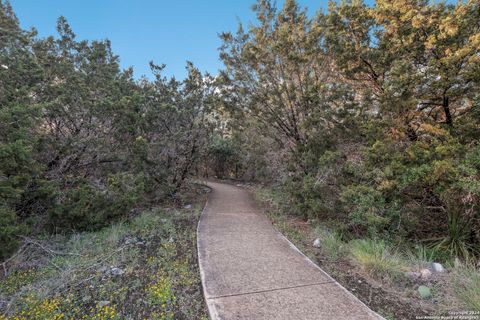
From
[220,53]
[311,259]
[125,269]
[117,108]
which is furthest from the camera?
[220,53]

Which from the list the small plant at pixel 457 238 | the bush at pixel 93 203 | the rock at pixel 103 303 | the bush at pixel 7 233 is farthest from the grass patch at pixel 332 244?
the bush at pixel 7 233

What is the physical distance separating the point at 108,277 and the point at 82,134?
4182 mm

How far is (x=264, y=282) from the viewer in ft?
9.96

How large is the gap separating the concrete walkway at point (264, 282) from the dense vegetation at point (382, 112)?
5.12 ft

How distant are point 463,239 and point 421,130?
222 centimetres

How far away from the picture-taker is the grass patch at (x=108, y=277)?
264 cm

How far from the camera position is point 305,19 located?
254 inches

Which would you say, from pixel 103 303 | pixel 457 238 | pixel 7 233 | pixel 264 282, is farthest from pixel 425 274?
pixel 7 233

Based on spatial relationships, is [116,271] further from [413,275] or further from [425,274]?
[425,274]

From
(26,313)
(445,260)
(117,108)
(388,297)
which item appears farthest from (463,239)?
(117,108)

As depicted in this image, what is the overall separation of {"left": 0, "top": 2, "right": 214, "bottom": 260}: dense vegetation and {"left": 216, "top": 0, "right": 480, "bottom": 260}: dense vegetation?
3.07 metres

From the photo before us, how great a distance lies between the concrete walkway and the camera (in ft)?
8.14

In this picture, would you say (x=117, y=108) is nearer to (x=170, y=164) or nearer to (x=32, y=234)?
(x=170, y=164)

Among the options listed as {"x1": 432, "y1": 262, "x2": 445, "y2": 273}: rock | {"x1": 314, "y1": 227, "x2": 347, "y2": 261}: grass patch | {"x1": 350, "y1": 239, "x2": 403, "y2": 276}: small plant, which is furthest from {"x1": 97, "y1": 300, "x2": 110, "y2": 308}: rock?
{"x1": 432, "y1": 262, "x2": 445, "y2": 273}: rock
